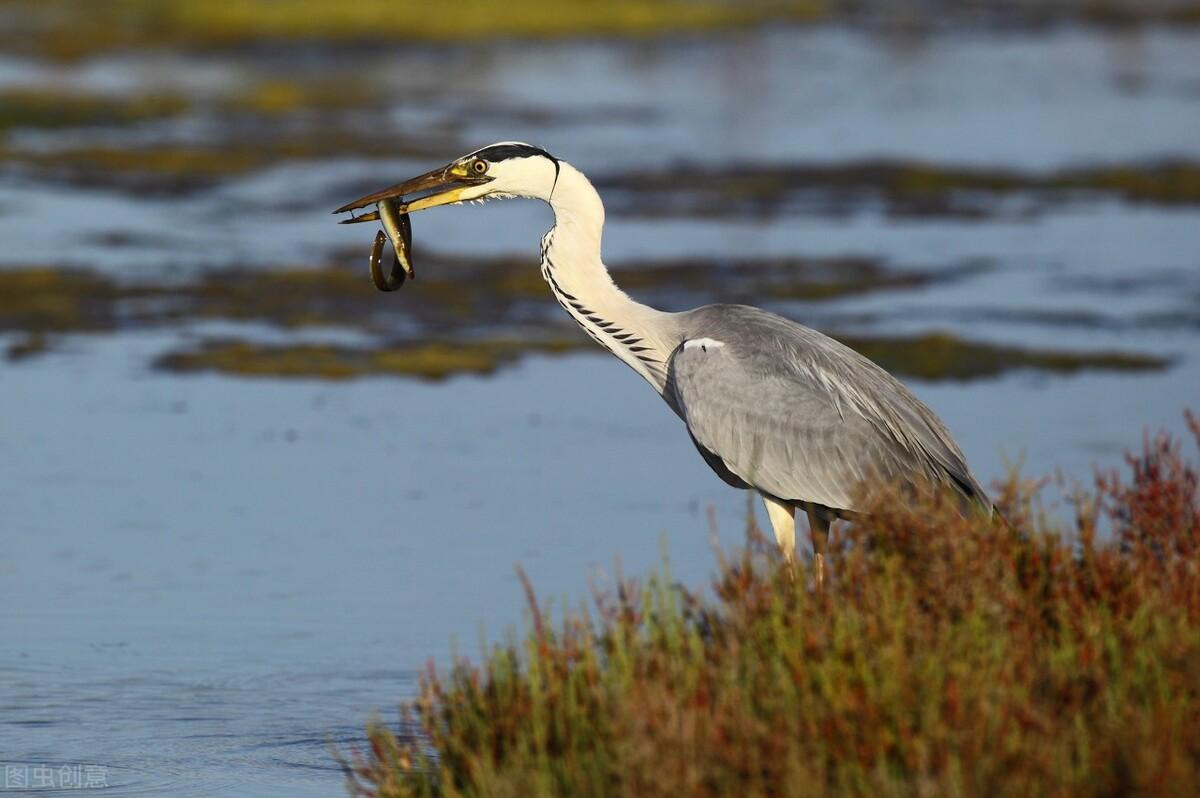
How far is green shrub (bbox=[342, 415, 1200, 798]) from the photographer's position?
16.4ft

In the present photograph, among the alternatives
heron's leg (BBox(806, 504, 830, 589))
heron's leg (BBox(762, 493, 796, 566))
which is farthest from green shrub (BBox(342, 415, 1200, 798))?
heron's leg (BBox(762, 493, 796, 566))

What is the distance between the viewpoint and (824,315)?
15.5m

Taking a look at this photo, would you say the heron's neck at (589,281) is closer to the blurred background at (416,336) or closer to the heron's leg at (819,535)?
the heron's leg at (819,535)

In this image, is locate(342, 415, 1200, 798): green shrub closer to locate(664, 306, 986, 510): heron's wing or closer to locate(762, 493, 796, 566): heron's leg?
locate(664, 306, 986, 510): heron's wing

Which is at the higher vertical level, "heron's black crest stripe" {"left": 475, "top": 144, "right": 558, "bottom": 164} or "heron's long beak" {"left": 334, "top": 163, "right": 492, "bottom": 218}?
"heron's black crest stripe" {"left": 475, "top": 144, "right": 558, "bottom": 164}

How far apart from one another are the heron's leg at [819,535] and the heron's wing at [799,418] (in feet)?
0.48

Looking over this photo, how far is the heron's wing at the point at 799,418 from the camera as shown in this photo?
7543 mm

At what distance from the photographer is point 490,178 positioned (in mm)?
8070

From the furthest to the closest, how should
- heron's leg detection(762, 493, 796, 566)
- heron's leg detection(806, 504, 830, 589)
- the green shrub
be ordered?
heron's leg detection(762, 493, 796, 566)
heron's leg detection(806, 504, 830, 589)
the green shrub

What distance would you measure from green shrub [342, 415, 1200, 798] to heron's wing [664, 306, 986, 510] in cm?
114

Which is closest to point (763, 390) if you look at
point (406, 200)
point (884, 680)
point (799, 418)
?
point (799, 418)

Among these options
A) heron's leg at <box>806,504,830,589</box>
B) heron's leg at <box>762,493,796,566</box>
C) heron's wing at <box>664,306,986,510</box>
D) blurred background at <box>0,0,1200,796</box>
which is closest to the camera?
heron's leg at <box>806,504,830,589</box>

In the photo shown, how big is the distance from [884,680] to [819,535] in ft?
5.71

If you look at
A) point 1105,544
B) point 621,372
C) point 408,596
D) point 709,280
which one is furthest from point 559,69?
point 1105,544
